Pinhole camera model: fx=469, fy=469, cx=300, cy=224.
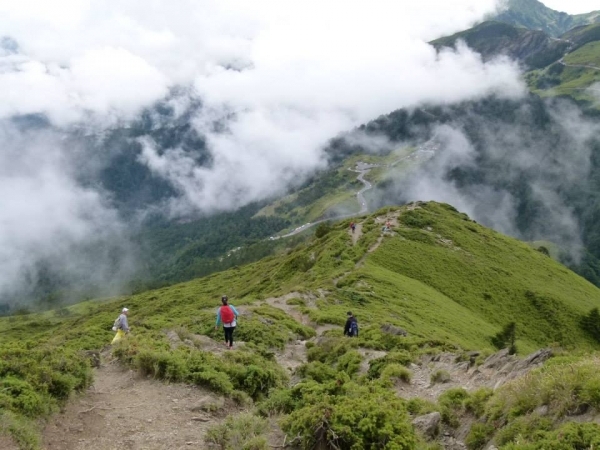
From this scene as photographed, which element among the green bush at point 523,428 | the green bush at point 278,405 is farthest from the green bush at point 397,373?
the green bush at point 523,428

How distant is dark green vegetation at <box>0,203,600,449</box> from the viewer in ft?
48.1

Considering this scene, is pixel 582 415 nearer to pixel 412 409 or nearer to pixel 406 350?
pixel 412 409

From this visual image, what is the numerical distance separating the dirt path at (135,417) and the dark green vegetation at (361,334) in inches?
27.5

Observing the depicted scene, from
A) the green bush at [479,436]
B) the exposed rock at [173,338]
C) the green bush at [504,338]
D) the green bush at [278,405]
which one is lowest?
the green bush at [504,338]

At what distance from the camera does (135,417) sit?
650 inches

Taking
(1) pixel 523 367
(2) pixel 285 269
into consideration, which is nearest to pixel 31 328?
(2) pixel 285 269

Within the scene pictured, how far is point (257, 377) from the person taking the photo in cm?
2105

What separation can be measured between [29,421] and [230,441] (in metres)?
5.96

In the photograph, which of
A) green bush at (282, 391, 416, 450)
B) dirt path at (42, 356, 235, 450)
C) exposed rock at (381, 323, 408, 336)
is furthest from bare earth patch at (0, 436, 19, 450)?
exposed rock at (381, 323, 408, 336)

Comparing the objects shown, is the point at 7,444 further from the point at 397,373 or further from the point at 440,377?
the point at 440,377

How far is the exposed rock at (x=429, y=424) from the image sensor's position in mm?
15747

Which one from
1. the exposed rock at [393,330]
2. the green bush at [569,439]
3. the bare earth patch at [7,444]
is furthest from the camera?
the exposed rock at [393,330]

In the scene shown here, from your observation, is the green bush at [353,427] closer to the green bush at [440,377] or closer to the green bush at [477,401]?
the green bush at [477,401]

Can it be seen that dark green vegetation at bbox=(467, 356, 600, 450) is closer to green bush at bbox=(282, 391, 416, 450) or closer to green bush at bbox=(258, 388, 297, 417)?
green bush at bbox=(282, 391, 416, 450)
